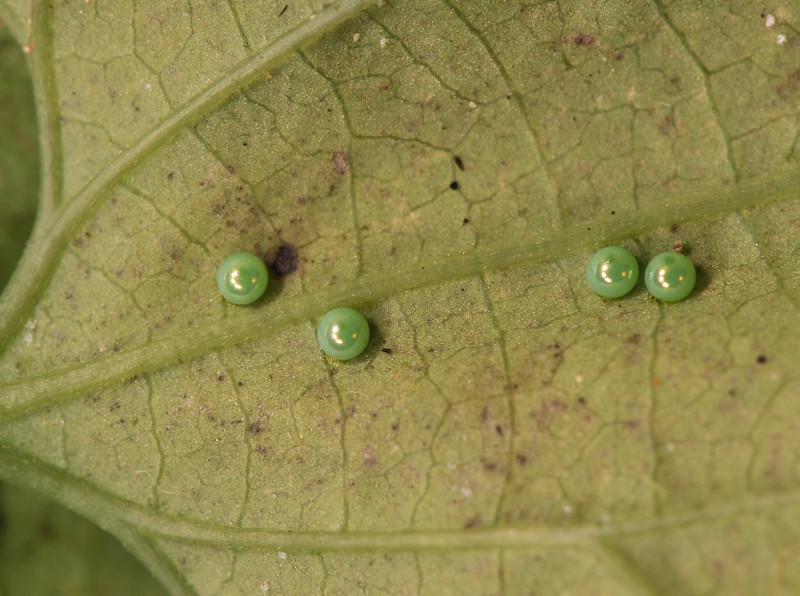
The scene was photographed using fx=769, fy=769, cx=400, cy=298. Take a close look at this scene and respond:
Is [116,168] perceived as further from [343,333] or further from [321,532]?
[321,532]

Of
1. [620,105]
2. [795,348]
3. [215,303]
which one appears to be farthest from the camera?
[215,303]

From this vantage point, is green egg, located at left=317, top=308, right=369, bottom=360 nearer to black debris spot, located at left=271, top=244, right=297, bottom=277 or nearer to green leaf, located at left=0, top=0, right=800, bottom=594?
green leaf, located at left=0, top=0, right=800, bottom=594

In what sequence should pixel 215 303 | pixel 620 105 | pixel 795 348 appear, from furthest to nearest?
pixel 215 303
pixel 620 105
pixel 795 348

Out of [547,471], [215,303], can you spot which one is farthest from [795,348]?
[215,303]

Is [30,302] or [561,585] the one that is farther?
[30,302]

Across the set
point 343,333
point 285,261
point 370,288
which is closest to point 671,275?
point 370,288

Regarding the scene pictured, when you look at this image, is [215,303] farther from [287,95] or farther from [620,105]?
[620,105]
